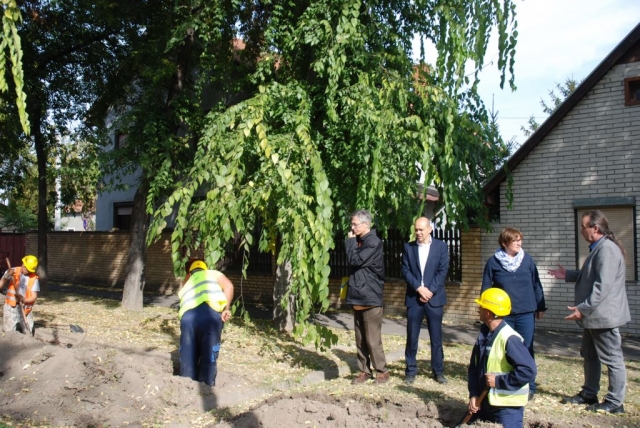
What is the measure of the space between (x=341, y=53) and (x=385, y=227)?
2555 mm

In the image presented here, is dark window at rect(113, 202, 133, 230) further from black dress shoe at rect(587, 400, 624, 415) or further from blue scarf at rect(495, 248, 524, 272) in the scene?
black dress shoe at rect(587, 400, 624, 415)

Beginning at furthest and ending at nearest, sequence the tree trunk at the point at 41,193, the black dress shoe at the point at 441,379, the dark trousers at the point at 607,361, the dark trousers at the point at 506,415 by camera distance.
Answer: the tree trunk at the point at 41,193 → the black dress shoe at the point at 441,379 → the dark trousers at the point at 607,361 → the dark trousers at the point at 506,415

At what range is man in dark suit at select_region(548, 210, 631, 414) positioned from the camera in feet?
16.5

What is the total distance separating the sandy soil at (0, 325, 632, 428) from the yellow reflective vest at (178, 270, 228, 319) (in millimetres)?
742

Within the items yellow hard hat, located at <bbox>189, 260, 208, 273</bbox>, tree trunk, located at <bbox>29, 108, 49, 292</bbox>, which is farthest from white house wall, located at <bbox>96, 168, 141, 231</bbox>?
yellow hard hat, located at <bbox>189, 260, 208, 273</bbox>

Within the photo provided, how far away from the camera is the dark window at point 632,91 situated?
9.91m

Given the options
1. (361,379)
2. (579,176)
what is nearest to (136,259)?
(361,379)

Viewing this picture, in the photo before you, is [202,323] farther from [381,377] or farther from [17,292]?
[17,292]

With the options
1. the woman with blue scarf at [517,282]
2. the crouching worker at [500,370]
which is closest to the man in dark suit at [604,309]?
the woman with blue scarf at [517,282]

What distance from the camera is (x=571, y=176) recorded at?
34.1 feet

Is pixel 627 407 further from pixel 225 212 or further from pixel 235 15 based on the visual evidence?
pixel 235 15

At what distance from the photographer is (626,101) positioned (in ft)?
32.7

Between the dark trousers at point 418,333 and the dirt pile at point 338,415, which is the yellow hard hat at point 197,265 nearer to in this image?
the dirt pile at point 338,415

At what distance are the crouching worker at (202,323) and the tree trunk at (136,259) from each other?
277 inches
